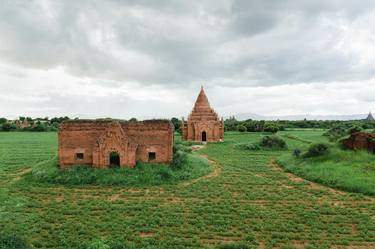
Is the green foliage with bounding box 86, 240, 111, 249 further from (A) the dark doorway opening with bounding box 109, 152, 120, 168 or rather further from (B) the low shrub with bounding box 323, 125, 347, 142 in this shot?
(B) the low shrub with bounding box 323, 125, 347, 142

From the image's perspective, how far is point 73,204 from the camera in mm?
14586

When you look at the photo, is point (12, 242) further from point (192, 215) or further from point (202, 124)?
point (202, 124)

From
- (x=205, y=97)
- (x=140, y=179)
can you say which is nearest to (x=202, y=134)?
(x=205, y=97)

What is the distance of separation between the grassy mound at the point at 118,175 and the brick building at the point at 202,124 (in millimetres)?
22914

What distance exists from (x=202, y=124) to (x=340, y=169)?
25406mm

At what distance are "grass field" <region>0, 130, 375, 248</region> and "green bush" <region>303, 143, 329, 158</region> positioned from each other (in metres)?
5.04

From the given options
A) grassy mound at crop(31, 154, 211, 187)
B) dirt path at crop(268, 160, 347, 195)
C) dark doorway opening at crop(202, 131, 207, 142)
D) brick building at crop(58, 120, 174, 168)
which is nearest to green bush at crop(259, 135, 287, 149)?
dark doorway opening at crop(202, 131, 207, 142)

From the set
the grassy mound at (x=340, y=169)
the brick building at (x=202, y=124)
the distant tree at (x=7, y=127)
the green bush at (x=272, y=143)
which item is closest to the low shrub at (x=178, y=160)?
the grassy mound at (x=340, y=169)

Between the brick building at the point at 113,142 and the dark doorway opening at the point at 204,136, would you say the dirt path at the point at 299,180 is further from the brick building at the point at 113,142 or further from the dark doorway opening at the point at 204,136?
the dark doorway opening at the point at 204,136

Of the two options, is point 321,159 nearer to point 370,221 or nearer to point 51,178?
point 370,221

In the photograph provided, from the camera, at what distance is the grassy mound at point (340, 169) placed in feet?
57.5

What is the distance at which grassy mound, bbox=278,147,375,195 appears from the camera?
57.5ft

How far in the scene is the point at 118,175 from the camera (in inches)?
750

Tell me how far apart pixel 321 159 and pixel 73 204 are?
17.6 m
